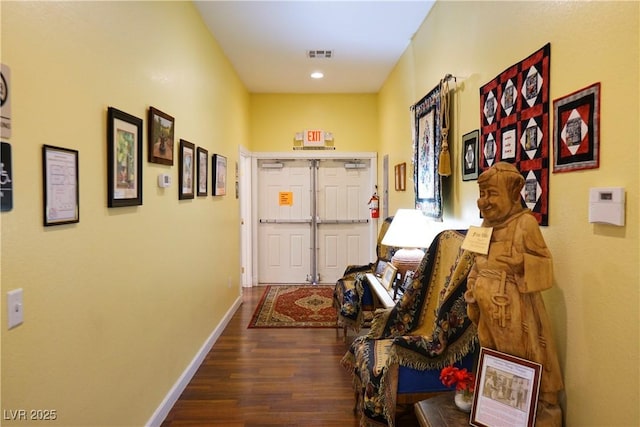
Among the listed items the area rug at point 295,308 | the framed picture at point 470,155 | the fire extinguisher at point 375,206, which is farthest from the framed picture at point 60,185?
the fire extinguisher at point 375,206

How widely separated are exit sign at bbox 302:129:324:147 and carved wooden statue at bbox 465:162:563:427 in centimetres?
421

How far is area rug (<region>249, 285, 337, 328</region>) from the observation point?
400 centimetres

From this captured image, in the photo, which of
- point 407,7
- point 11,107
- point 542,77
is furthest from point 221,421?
point 407,7

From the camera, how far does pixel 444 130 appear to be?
95.7 inches

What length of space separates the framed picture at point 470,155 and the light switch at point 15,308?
2037mm

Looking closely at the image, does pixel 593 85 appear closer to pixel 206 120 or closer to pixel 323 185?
pixel 206 120

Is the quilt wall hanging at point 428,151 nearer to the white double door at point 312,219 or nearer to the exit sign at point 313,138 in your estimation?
the exit sign at point 313,138

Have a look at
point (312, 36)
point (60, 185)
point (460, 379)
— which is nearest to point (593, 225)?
point (460, 379)

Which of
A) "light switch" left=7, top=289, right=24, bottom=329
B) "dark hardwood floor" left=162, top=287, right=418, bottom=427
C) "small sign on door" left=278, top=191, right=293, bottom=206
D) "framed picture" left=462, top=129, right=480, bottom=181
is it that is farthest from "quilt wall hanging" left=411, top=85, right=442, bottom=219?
"small sign on door" left=278, top=191, right=293, bottom=206

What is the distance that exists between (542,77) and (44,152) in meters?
1.80

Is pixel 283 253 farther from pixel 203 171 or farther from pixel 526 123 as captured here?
pixel 526 123

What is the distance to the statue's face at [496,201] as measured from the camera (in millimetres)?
1288

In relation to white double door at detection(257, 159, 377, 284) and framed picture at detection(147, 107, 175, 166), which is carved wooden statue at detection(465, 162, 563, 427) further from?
white double door at detection(257, 159, 377, 284)

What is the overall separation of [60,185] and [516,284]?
1.58m
